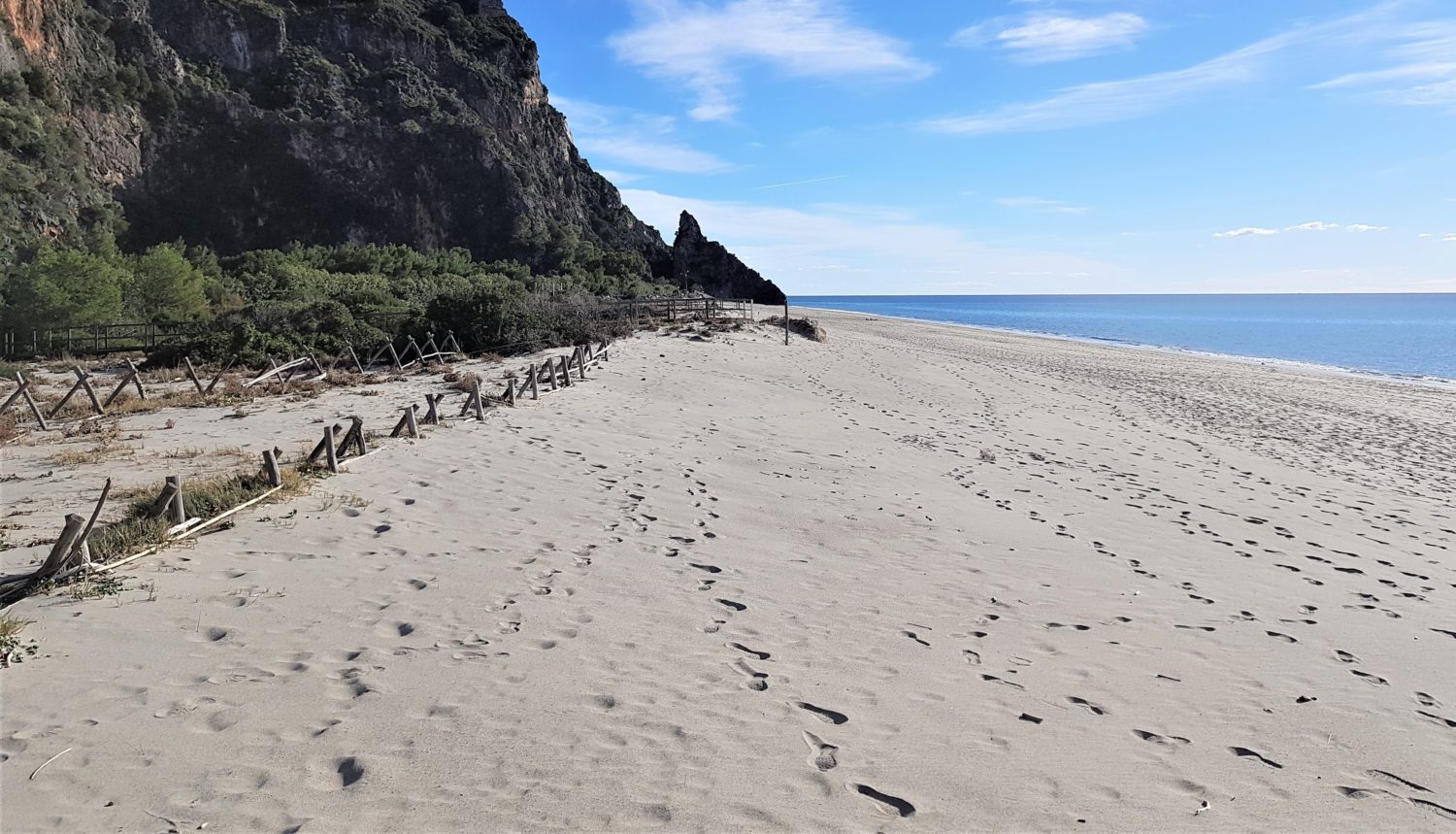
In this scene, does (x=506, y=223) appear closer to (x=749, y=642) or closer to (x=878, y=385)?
(x=878, y=385)

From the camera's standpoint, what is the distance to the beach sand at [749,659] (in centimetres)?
360

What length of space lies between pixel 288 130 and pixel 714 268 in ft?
149

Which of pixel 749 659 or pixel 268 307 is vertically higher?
pixel 268 307

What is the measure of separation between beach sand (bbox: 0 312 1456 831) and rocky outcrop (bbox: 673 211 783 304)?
84324 mm

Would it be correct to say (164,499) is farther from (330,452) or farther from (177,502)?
(330,452)

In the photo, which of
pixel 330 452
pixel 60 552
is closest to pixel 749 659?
pixel 60 552

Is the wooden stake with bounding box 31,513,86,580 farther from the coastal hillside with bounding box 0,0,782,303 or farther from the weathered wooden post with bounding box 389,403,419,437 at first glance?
the coastal hillside with bounding box 0,0,782,303

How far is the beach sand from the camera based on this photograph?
3596 mm

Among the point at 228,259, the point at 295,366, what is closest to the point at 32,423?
the point at 295,366

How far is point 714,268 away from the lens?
94.2m

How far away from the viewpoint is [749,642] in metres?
5.29

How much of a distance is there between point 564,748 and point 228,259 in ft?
207

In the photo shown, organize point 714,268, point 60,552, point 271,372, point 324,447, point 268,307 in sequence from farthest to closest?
1. point 714,268
2. point 268,307
3. point 271,372
4. point 324,447
5. point 60,552

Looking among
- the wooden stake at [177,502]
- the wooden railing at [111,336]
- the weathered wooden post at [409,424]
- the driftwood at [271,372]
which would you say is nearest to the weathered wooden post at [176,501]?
the wooden stake at [177,502]
